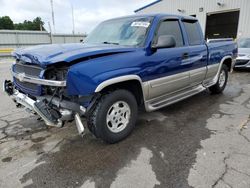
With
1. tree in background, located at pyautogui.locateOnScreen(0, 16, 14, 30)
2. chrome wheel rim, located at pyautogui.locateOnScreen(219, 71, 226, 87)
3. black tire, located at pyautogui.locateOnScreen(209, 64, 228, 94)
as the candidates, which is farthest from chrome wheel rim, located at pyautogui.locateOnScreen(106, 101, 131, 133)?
tree in background, located at pyautogui.locateOnScreen(0, 16, 14, 30)

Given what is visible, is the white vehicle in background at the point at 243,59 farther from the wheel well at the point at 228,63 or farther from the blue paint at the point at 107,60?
the blue paint at the point at 107,60

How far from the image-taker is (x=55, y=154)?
10.2ft

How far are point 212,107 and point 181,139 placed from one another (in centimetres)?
198

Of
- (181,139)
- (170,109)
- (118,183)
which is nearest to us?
(118,183)

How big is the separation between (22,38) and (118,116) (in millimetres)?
A: 19561

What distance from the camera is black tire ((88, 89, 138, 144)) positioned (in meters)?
3.02

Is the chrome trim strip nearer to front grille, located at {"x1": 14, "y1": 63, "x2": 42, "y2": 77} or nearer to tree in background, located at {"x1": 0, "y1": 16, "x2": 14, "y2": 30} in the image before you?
front grille, located at {"x1": 14, "y1": 63, "x2": 42, "y2": 77}

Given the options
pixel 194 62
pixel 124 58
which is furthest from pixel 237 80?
pixel 124 58

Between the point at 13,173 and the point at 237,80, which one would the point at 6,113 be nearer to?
the point at 13,173

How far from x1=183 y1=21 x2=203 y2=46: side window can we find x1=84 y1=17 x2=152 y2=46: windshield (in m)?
1.18

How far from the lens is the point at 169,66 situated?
3.85m

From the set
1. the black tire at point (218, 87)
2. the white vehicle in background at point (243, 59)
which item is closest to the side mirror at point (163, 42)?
the black tire at point (218, 87)

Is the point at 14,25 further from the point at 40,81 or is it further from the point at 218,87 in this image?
the point at 40,81

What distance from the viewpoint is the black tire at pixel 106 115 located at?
3018 millimetres
